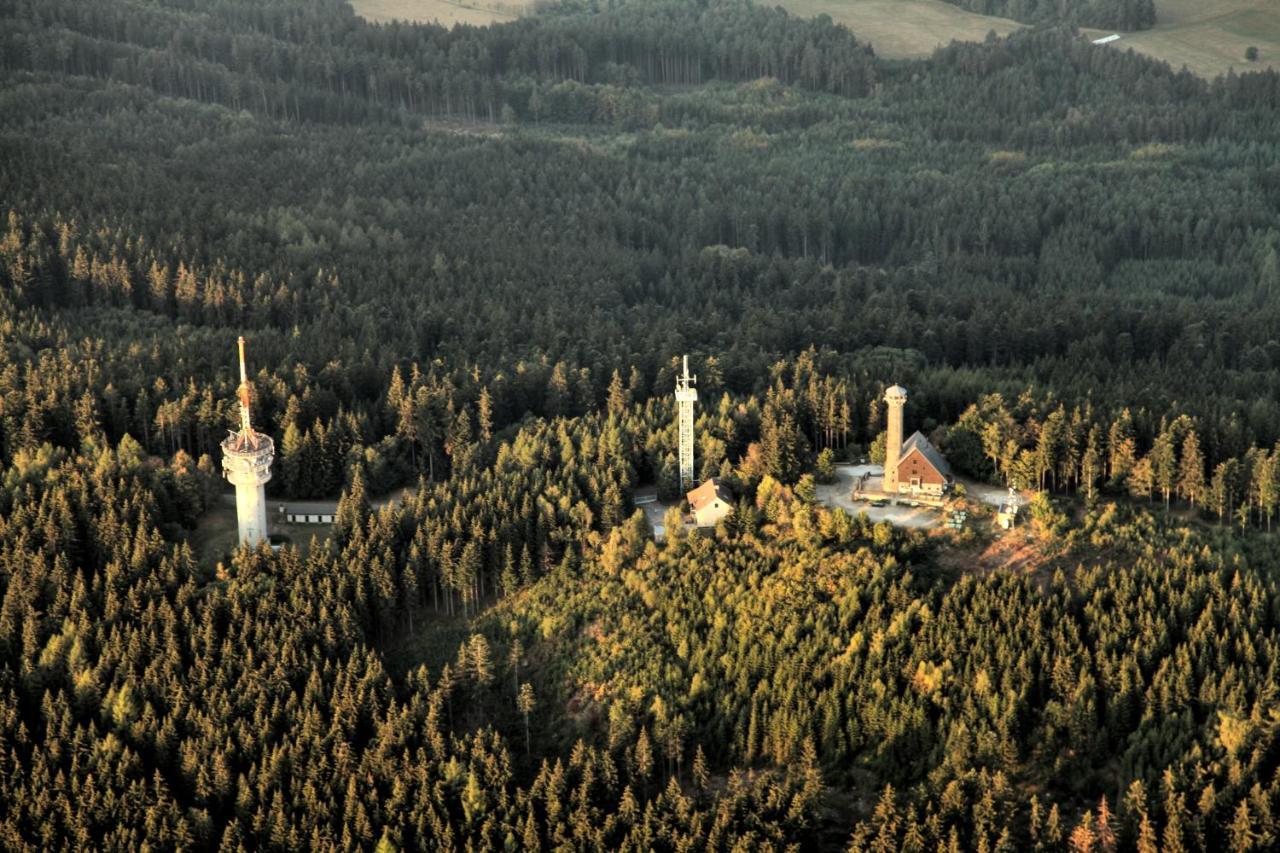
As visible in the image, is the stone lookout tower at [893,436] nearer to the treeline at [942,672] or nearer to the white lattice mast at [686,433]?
the treeline at [942,672]

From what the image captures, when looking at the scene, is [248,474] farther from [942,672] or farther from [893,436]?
[942,672]

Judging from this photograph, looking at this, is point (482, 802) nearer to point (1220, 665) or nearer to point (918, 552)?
point (918, 552)

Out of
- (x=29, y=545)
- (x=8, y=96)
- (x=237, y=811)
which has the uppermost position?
(x=8, y=96)

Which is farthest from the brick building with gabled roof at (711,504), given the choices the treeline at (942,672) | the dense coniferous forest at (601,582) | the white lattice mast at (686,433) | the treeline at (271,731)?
the treeline at (271,731)

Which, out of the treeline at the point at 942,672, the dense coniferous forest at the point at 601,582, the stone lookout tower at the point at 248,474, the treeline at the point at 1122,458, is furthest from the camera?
the stone lookout tower at the point at 248,474

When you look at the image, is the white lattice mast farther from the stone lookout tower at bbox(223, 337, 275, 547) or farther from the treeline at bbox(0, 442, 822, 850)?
the stone lookout tower at bbox(223, 337, 275, 547)

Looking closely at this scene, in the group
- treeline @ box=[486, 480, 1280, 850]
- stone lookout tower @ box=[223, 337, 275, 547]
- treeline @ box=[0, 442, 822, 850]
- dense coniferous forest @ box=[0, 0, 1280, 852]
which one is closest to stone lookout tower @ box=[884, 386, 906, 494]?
dense coniferous forest @ box=[0, 0, 1280, 852]

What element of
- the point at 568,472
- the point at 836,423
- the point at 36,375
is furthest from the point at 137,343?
the point at 836,423
